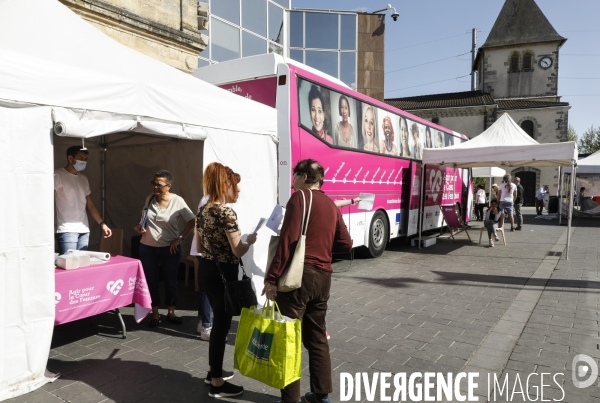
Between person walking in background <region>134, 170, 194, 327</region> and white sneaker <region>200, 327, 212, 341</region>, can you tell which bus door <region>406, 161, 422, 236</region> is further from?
white sneaker <region>200, 327, 212, 341</region>

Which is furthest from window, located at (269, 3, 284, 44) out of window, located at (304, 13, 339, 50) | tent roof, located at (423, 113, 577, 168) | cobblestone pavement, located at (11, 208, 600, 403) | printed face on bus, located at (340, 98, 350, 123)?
cobblestone pavement, located at (11, 208, 600, 403)

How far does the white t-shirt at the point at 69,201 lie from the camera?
466cm

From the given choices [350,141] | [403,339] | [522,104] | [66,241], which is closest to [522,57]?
[522,104]

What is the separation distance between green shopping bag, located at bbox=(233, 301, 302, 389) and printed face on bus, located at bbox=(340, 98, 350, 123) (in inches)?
225

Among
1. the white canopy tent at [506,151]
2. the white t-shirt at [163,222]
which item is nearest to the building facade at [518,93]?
the white canopy tent at [506,151]

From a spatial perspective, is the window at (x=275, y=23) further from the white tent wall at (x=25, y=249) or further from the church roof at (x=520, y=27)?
the church roof at (x=520, y=27)

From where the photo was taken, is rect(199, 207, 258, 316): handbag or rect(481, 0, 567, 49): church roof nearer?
rect(199, 207, 258, 316): handbag

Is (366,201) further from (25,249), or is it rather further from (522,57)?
(522,57)

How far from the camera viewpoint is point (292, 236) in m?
2.87

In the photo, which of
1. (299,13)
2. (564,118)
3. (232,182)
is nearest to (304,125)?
(232,182)

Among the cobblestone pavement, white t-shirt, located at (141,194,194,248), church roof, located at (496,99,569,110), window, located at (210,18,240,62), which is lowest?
the cobblestone pavement

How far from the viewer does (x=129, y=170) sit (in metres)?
7.03

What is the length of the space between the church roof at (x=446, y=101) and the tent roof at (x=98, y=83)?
4225 cm

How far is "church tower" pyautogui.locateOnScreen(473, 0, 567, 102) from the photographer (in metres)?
44.9
